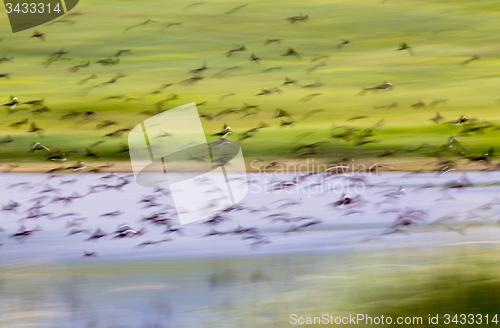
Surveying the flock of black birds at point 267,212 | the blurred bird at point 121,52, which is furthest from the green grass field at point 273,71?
the flock of black birds at point 267,212

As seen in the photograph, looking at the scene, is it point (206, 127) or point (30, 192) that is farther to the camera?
point (206, 127)

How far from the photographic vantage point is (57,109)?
1.77m

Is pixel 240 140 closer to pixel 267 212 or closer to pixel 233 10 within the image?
pixel 267 212

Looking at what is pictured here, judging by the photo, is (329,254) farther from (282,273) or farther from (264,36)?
(264,36)

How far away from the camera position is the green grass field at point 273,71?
1738 millimetres

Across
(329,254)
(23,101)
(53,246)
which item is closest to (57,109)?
(23,101)

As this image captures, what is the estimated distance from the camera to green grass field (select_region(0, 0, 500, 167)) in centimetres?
174

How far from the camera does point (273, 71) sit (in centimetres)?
181

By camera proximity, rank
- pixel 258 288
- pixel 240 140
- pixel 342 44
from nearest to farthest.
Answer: pixel 258 288 → pixel 240 140 → pixel 342 44

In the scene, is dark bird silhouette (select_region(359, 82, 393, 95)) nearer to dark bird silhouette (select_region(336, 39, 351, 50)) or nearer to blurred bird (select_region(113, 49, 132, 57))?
dark bird silhouette (select_region(336, 39, 351, 50))

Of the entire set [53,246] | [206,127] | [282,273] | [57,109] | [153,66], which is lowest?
[282,273]

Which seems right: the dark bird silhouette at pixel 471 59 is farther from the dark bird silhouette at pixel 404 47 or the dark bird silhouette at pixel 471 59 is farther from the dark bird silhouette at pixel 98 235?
the dark bird silhouette at pixel 98 235

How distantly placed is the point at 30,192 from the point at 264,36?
1272 mm

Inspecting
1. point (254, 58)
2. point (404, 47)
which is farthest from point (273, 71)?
point (404, 47)
